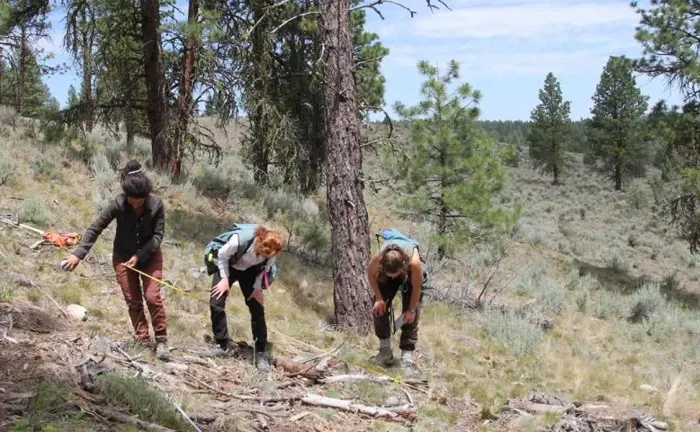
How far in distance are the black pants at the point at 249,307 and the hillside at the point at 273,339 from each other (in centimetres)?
26

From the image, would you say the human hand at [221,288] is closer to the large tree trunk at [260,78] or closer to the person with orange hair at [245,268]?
the person with orange hair at [245,268]

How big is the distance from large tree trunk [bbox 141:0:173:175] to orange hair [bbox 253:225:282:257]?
689 cm

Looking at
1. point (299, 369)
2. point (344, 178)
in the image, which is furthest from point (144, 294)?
point (344, 178)

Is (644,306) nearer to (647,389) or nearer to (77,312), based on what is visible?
(647,389)

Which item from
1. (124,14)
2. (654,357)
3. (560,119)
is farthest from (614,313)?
(560,119)

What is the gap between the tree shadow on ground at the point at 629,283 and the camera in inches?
672

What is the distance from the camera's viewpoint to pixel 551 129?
44.0 meters

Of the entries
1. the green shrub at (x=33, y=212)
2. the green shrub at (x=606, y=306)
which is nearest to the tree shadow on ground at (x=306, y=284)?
the green shrub at (x=33, y=212)

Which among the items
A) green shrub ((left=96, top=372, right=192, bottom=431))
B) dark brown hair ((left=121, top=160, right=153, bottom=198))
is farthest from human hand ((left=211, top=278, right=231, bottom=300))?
green shrub ((left=96, top=372, right=192, bottom=431))

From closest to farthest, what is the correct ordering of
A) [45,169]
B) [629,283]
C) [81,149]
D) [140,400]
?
[140,400] < [45,169] < [81,149] < [629,283]

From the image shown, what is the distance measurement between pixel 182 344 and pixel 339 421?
6.36 feet

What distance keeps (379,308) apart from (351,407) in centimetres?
120

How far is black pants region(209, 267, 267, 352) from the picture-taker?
5855mm

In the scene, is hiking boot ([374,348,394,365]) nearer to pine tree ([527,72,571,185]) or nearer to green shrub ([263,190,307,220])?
green shrub ([263,190,307,220])
